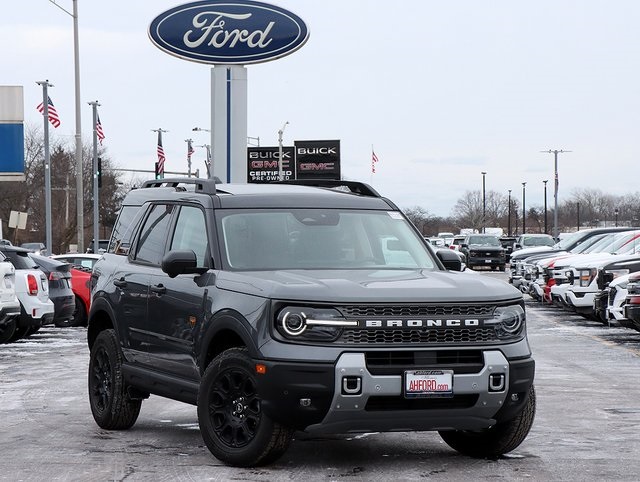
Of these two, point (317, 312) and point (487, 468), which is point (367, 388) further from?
point (487, 468)

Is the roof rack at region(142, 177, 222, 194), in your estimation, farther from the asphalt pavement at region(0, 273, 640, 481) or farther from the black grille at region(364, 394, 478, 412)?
the black grille at region(364, 394, 478, 412)

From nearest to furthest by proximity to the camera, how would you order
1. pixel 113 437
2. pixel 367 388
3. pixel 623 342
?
pixel 367 388, pixel 113 437, pixel 623 342

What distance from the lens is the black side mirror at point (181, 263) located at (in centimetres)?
844

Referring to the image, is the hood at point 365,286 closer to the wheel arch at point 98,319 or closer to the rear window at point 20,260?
the wheel arch at point 98,319

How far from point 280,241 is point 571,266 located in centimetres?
1701

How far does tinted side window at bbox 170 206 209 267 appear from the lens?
889 centimetres

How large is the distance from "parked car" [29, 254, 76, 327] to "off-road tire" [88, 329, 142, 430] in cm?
1204

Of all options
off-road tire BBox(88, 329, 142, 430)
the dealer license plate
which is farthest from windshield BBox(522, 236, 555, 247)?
the dealer license plate

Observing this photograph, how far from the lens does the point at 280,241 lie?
8.74 m

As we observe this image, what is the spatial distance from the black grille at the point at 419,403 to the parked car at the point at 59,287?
50.3 feet

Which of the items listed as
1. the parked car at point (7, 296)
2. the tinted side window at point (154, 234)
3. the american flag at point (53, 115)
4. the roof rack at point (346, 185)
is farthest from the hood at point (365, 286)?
the american flag at point (53, 115)

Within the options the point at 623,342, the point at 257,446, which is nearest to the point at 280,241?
the point at 257,446

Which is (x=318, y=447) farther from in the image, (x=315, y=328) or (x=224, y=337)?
(x=315, y=328)

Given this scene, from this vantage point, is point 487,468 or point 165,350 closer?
point 487,468
